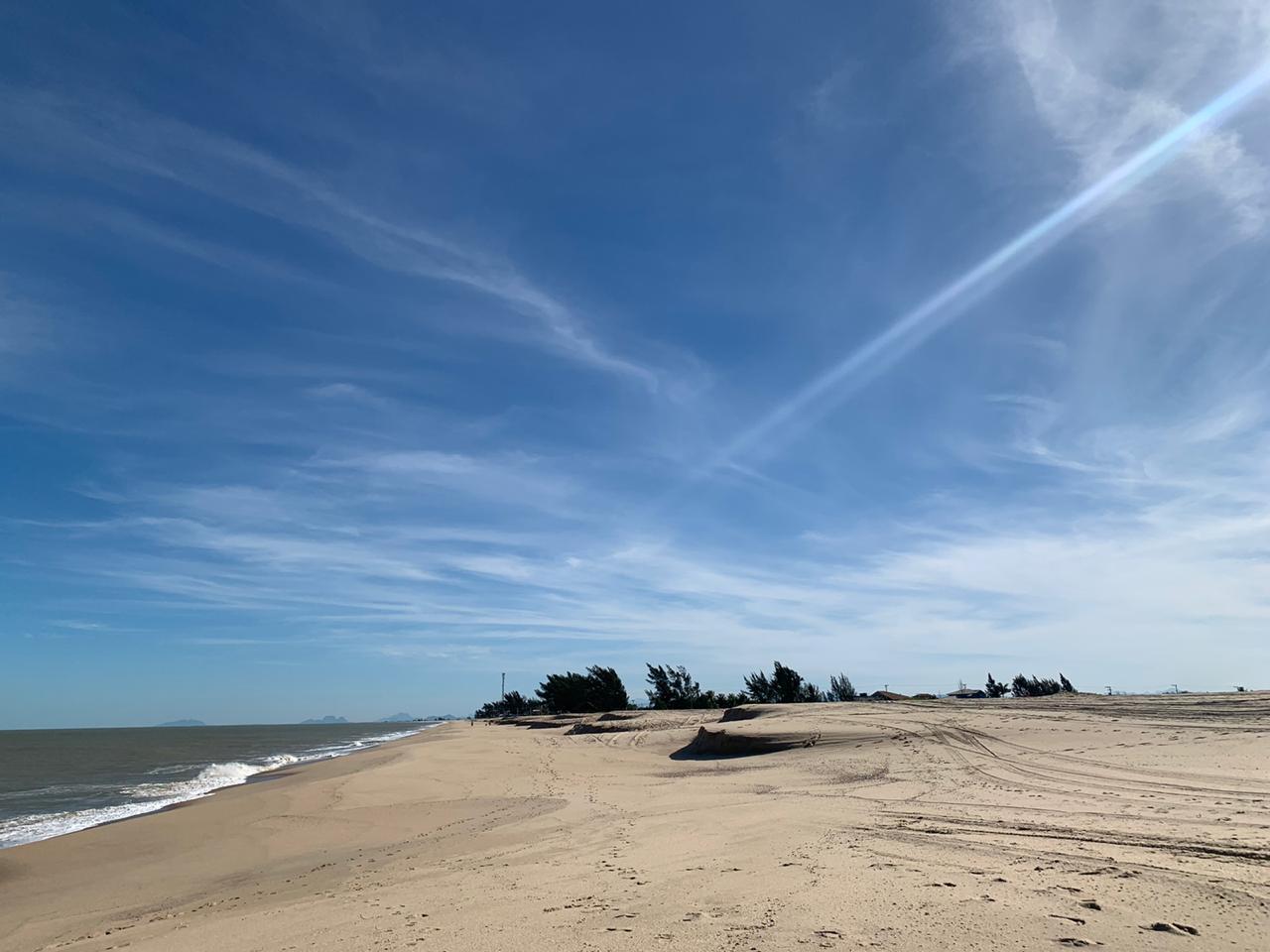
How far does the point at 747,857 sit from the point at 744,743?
570 inches

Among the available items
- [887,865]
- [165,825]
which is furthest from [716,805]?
[165,825]

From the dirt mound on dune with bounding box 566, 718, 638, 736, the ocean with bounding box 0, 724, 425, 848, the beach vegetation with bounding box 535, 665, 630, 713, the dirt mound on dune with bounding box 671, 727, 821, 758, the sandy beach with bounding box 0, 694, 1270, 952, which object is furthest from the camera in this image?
the beach vegetation with bounding box 535, 665, 630, 713

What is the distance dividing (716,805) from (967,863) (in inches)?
243

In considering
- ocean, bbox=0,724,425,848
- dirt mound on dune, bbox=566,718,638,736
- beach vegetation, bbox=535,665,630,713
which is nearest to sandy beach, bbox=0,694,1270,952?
ocean, bbox=0,724,425,848

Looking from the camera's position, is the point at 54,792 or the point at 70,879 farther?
the point at 54,792

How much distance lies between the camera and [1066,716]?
20.2 meters

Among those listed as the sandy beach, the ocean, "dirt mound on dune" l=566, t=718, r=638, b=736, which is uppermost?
"dirt mound on dune" l=566, t=718, r=638, b=736

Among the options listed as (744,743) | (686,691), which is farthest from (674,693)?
(744,743)

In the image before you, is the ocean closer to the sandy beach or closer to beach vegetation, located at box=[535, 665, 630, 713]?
the sandy beach

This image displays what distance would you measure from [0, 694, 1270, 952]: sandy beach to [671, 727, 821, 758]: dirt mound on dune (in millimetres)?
869

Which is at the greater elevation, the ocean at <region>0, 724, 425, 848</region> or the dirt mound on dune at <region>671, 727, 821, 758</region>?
the dirt mound on dune at <region>671, 727, 821, 758</region>

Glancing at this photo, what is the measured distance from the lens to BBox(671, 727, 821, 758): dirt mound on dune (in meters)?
20.2

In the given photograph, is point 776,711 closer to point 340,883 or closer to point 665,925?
point 340,883

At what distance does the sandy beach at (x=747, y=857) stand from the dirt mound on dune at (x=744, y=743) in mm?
869
